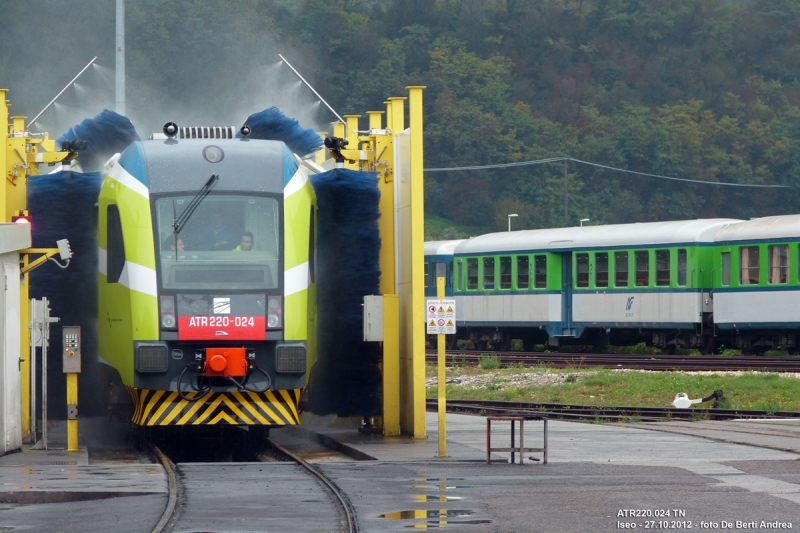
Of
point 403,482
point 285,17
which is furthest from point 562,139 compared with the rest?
point 403,482

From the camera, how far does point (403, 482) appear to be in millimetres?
12867

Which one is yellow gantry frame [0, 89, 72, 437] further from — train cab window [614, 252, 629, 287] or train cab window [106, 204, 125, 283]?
train cab window [614, 252, 629, 287]

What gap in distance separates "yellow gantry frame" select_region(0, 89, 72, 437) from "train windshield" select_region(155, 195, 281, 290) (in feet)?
6.74

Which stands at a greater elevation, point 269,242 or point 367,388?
point 269,242

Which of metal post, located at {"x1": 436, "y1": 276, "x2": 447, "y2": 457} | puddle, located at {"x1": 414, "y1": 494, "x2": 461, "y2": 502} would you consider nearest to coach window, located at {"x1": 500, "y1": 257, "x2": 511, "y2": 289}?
metal post, located at {"x1": 436, "y1": 276, "x2": 447, "y2": 457}

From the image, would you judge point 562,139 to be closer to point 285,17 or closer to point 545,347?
point 285,17

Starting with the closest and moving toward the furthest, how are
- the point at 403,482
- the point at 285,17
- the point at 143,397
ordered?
the point at 403,482, the point at 143,397, the point at 285,17

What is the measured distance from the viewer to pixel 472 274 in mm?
39375

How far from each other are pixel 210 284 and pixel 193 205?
38.6 inches

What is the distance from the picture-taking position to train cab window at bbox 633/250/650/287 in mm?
33625

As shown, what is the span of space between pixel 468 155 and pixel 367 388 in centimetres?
6595

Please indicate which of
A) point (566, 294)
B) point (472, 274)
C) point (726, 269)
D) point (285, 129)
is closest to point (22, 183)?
point (285, 129)

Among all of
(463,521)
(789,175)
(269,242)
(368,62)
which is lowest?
(463,521)

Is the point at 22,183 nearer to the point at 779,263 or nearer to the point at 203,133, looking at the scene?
the point at 203,133
